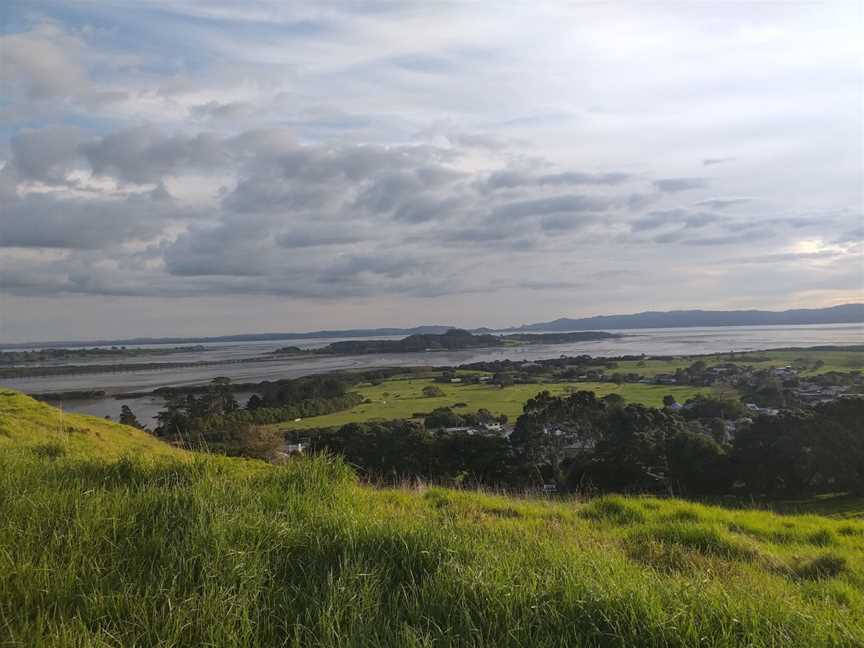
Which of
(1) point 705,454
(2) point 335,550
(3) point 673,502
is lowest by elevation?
(1) point 705,454

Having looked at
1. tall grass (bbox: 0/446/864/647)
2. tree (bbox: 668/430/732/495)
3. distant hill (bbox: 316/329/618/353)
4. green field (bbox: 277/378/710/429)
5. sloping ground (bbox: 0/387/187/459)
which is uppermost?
tall grass (bbox: 0/446/864/647)

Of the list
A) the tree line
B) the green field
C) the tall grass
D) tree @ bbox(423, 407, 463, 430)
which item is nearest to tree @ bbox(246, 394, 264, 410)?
the green field

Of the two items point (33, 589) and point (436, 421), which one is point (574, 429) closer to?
point (436, 421)

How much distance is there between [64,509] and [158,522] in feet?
2.84

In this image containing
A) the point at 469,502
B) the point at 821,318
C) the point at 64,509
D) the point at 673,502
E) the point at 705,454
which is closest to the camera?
the point at 64,509

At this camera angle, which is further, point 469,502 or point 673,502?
point 673,502

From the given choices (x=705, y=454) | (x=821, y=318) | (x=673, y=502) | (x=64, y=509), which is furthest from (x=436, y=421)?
(x=821, y=318)

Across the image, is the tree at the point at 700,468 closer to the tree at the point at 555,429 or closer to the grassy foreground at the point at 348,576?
the tree at the point at 555,429

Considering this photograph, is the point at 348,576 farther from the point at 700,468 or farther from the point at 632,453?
the point at 700,468

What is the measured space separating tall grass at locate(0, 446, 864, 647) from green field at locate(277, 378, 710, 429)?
26.7m

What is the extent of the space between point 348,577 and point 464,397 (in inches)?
1596

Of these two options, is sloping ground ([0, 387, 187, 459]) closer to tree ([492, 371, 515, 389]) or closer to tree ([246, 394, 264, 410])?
tree ([246, 394, 264, 410])

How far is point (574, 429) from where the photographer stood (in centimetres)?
2764

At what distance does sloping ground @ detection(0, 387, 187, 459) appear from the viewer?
9.66m
